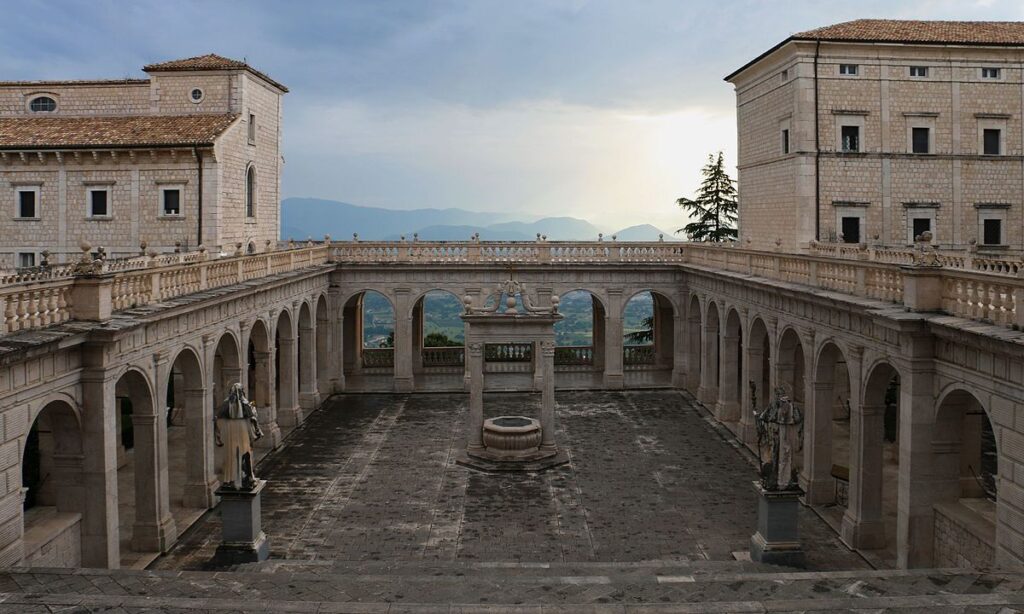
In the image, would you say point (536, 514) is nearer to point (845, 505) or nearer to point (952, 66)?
point (845, 505)

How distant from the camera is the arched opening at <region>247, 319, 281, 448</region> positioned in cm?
2889

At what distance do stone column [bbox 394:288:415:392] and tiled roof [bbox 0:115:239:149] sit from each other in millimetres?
10129

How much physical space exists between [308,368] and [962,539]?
84.2ft

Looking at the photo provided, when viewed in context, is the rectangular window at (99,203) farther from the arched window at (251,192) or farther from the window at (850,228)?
the window at (850,228)

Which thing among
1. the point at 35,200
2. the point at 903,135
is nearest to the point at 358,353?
the point at 35,200

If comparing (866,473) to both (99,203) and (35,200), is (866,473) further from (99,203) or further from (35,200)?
(35,200)

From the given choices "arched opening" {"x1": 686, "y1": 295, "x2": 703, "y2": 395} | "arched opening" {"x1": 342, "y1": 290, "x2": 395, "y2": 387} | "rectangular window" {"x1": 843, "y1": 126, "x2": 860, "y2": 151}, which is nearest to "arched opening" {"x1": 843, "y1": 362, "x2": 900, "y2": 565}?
"arched opening" {"x1": 686, "y1": 295, "x2": 703, "y2": 395}

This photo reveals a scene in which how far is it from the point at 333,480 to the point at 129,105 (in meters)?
23.6

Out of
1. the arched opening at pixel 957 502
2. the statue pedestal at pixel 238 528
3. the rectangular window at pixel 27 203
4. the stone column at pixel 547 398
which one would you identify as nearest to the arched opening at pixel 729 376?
the stone column at pixel 547 398

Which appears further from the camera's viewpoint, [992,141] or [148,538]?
[992,141]

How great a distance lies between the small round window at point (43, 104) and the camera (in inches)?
1613

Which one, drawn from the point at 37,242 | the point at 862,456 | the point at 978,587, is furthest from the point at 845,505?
the point at 37,242

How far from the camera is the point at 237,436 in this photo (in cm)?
1745

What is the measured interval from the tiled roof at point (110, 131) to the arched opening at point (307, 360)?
8330 millimetres
